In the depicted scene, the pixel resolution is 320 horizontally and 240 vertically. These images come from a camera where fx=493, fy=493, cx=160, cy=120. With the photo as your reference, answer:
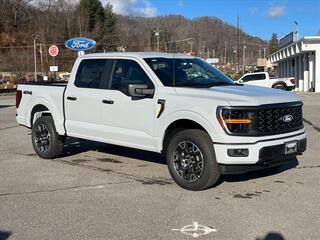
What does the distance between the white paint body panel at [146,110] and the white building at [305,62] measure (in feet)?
112

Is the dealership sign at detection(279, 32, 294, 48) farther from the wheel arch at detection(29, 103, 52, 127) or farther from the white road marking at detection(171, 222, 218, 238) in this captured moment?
the white road marking at detection(171, 222, 218, 238)

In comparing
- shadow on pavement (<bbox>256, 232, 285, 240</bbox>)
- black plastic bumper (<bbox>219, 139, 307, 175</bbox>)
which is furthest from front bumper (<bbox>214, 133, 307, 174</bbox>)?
shadow on pavement (<bbox>256, 232, 285, 240</bbox>)

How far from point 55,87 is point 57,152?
1.24 meters

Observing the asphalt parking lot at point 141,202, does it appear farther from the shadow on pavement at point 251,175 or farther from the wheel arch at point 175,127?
the wheel arch at point 175,127

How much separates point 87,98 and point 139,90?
1498mm

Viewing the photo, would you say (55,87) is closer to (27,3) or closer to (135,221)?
(135,221)

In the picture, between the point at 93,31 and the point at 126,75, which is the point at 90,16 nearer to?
the point at 93,31

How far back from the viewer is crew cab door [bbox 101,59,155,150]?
24.6ft

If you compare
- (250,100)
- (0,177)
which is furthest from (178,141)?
(0,177)

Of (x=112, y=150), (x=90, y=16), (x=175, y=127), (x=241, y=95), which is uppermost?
(x=90, y=16)

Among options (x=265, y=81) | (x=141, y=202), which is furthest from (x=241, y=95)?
(x=265, y=81)

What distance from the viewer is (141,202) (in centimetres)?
636

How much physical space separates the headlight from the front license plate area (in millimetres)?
A: 720

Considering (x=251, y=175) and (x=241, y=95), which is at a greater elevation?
(x=241, y=95)
